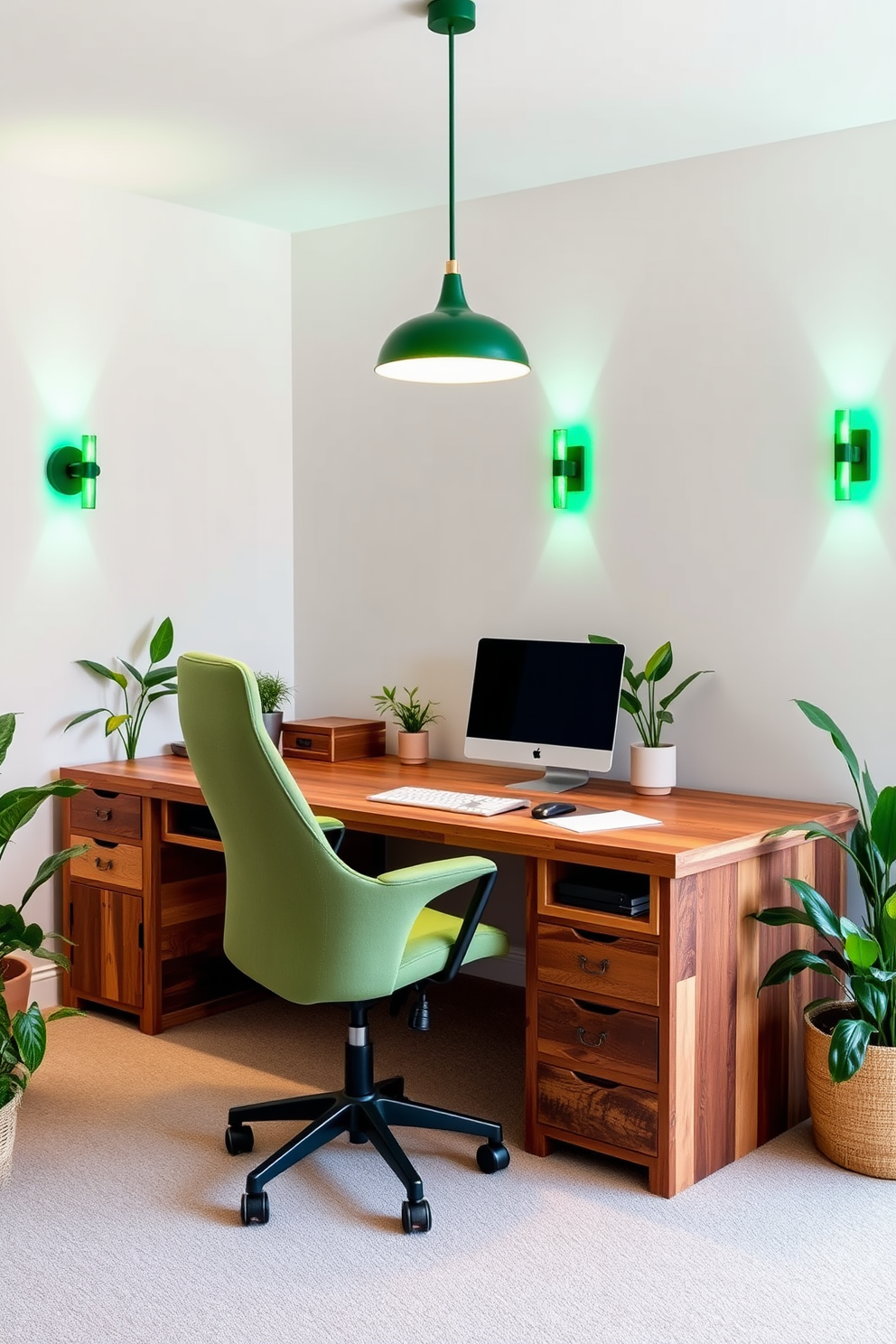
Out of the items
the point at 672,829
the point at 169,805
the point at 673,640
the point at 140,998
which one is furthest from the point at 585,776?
the point at 140,998

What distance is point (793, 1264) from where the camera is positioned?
2.52 metres

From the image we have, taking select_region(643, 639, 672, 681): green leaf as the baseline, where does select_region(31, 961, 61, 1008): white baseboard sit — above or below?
below

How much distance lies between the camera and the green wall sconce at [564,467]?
13.0 feet

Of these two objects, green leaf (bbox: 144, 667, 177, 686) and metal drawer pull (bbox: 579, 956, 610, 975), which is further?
green leaf (bbox: 144, 667, 177, 686)

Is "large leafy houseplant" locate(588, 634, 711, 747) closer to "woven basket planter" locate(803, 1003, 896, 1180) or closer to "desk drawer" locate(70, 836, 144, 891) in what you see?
"woven basket planter" locate(803, 1003, 896, 1180)

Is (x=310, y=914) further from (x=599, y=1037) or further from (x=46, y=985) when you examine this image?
(x=46, y=985)

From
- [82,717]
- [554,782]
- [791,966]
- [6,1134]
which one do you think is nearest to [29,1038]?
[6,1134]

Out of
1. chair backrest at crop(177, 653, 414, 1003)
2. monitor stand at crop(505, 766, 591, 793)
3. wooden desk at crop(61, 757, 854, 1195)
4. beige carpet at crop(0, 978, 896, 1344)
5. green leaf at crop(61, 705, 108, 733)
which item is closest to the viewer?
beige carpet at crop(0, 978, 896, 1344)

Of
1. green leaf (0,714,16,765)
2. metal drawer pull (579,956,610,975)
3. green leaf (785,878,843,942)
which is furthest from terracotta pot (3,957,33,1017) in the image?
green leaf (785,878,843,942)

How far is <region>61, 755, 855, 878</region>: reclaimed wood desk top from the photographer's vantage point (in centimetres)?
283

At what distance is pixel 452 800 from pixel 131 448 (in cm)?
175

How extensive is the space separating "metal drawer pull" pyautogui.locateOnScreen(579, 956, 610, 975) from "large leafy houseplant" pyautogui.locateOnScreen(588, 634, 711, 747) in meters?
0.90

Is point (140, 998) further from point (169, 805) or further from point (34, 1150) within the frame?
point (34, 1150)

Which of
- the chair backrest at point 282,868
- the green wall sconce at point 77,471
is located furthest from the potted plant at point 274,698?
the chair backrest at point 282,868
